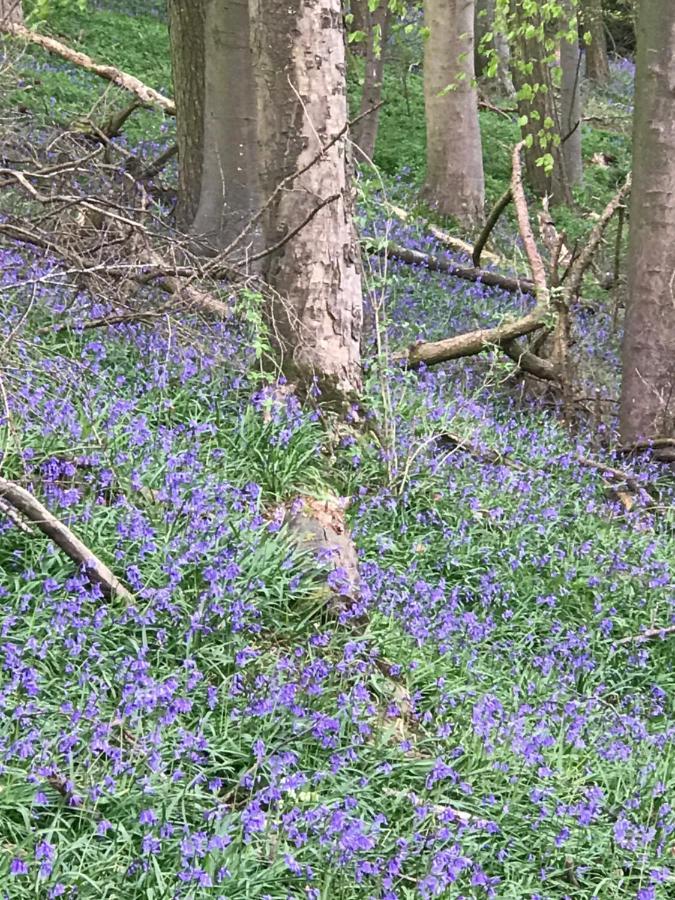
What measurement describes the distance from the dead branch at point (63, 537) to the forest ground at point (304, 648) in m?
0.06

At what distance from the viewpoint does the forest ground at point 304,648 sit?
2.90 metres

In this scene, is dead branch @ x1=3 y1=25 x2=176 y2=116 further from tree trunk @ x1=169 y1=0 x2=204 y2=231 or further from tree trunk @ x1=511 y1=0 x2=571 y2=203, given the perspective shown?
tree trunk @ x1=511 y1=0 x2=571 y2=203

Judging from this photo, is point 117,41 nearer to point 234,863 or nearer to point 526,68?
point 526,68

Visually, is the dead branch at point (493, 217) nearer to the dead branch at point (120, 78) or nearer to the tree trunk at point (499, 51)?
the dead branch at point (120, 78)

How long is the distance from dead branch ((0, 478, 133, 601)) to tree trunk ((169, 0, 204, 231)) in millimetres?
4661

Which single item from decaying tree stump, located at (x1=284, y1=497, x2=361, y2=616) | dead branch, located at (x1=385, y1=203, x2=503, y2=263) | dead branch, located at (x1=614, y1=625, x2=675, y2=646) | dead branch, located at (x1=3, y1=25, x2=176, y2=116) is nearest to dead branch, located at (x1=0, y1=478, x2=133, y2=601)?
decaying tree stump, located at (x1=284, y1=497, x2=361, y2=616)

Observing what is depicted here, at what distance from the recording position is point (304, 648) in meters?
3.84

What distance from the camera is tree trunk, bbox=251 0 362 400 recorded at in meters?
4.94

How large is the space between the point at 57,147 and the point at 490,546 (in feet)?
14.9

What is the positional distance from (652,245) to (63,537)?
4.42m

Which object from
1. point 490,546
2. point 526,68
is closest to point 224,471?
point 490,546

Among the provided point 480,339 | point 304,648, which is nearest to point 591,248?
point 480,339

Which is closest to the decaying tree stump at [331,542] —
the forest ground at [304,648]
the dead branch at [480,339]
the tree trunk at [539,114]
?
the forest ground at [304,648]

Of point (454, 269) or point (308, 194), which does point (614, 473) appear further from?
point (454, 269)
